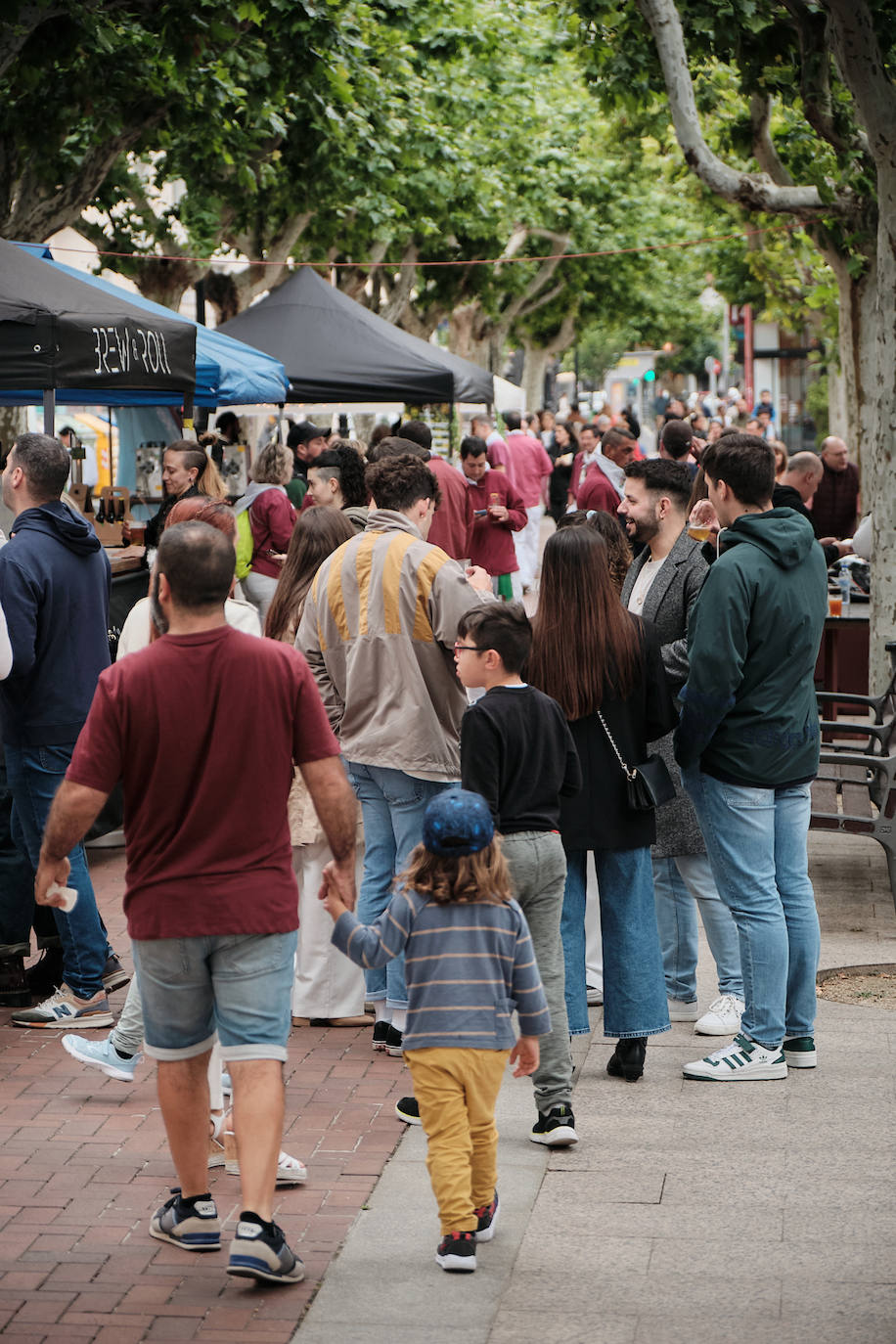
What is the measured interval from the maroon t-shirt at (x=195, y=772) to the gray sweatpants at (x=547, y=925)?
0.93 m

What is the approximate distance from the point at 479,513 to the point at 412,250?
18.0 meters

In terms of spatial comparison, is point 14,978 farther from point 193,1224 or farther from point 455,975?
point 455,975

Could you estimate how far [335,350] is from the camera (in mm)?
15523

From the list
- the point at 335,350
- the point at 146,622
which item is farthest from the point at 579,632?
the point at 335,350

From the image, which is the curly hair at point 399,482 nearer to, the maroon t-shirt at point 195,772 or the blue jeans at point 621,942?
the blue jeans at point 621,942

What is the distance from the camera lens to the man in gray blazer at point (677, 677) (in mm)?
6113

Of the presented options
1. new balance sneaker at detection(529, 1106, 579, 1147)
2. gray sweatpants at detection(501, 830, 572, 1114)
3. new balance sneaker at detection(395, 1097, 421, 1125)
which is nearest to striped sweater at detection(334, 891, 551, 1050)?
gray sweatpants at detection(501, 830, 572, 1114)

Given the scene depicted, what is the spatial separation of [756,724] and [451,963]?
1.81m

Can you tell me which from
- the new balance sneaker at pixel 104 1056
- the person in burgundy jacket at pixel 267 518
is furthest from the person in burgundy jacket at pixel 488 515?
the new balance sneaker at pixel 104 1056

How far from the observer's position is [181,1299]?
4.02m

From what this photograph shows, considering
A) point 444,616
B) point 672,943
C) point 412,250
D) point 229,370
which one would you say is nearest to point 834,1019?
point 672,943

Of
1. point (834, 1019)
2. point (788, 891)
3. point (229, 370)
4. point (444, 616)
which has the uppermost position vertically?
point (229, 370)

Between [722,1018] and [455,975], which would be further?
[722,1018]

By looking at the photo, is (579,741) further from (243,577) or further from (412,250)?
(412,250)
